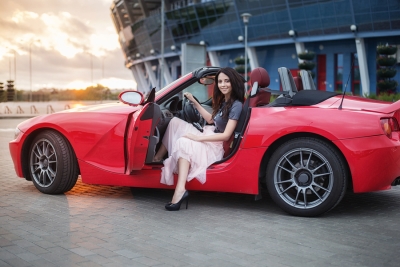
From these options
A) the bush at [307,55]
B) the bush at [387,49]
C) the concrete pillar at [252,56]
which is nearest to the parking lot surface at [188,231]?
the bush at [387,49]

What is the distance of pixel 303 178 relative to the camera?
5629 millimetres

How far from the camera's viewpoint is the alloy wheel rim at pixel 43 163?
672cm

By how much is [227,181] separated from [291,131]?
86cm

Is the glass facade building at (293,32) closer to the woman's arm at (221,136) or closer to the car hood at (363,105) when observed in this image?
the car hood at (363,105)

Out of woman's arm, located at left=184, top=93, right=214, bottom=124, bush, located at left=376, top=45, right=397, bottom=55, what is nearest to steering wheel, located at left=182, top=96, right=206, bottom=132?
woman's arm, located at left=184, top=93, right=214, bottom=124

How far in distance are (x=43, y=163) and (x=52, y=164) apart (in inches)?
4.8

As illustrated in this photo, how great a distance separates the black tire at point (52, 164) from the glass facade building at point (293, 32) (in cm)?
3033

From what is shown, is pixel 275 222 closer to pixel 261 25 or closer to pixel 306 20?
pixel 306 20

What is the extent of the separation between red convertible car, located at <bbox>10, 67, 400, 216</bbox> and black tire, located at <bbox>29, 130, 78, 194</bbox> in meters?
0.01

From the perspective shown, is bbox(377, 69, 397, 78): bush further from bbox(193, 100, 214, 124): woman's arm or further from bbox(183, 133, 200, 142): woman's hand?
bbox(183, 133, 200, 142): woman's hand

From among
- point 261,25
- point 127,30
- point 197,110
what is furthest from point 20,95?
point 197,110

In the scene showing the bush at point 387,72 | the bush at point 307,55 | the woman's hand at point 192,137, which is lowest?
the woman's hand at point 192,137

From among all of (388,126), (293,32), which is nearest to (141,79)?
(293,32)

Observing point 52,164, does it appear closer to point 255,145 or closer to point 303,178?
point 255,145
